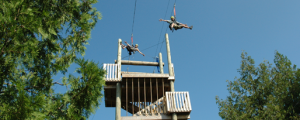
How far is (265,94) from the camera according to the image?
1658 cm

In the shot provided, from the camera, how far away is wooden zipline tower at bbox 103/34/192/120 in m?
11.4

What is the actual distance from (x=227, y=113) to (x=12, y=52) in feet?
46.8

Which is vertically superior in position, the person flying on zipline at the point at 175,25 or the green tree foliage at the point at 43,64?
the person flying on zipline at the point at 175,25

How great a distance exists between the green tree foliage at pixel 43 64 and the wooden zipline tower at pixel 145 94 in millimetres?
4982

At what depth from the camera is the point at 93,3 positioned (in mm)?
7660

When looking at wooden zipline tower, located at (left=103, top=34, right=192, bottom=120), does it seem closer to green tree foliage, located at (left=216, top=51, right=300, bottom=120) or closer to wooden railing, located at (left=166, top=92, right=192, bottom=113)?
wooden railing, located at (left=166, top=92, right=192, bottom=113)

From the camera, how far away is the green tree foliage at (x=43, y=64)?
4.14m

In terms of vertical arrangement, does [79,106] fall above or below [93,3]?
below

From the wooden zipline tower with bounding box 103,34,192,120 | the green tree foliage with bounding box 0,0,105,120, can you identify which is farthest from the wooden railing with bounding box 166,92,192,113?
the green tree foliage with bounding box 0,0,105,120

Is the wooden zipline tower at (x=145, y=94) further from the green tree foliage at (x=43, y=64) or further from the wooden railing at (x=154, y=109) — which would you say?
the green tree foliage at (x=43, y=64)

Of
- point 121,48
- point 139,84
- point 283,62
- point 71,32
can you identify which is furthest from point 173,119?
point 283,62

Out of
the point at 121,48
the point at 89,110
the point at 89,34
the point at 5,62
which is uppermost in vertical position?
the point at 121,48

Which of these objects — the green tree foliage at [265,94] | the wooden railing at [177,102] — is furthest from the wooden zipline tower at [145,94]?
the green tree foliage at [265,94]

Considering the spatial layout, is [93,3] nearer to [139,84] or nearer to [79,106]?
[79,106]
